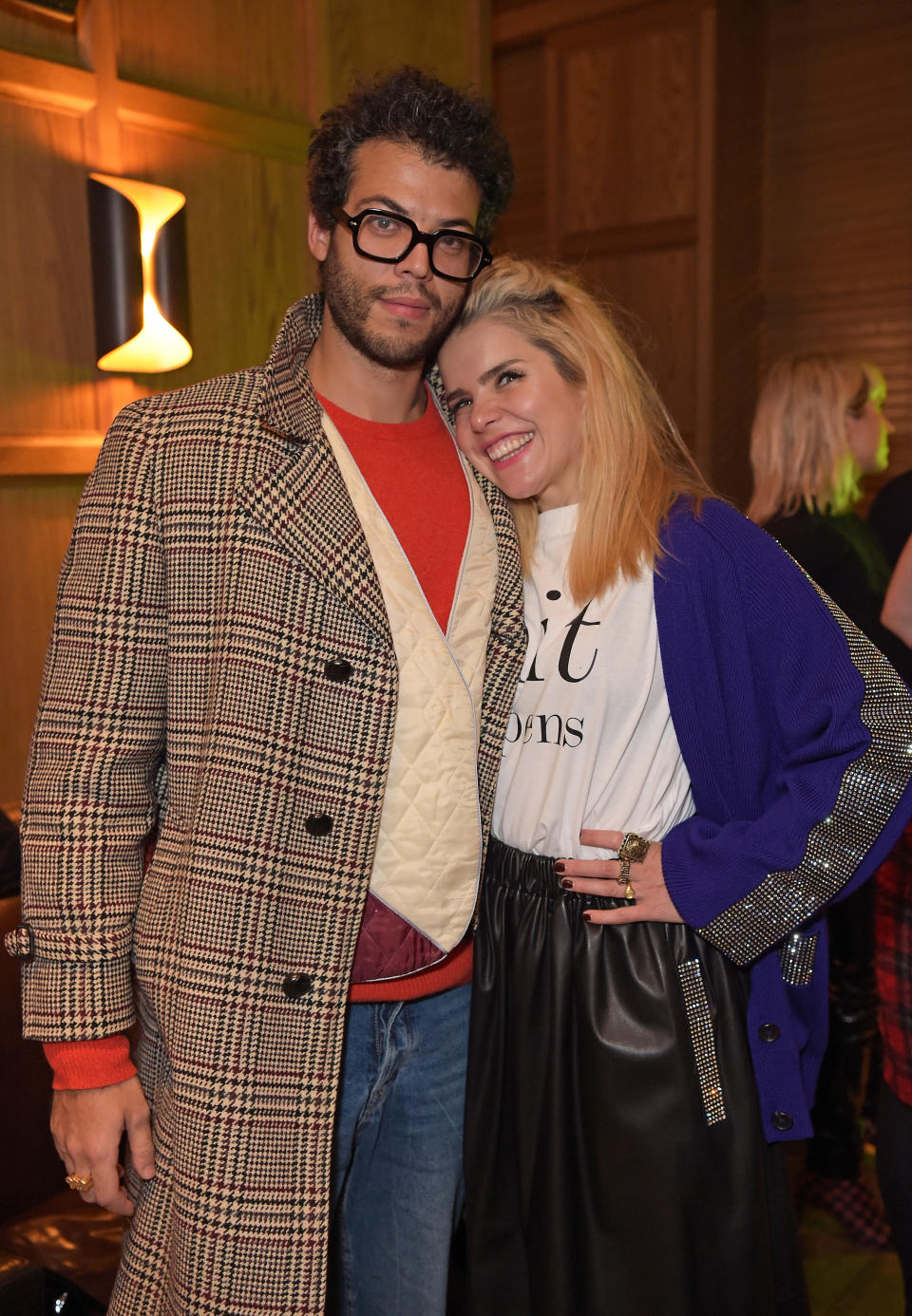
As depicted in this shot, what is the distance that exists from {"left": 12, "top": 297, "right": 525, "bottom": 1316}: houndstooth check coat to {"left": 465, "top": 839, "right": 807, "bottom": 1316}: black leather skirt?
0.28 metres

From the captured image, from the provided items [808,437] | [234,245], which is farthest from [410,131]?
[808,437]

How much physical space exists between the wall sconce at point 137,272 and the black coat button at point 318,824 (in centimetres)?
166

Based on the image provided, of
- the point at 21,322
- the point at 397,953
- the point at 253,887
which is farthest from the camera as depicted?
the point at 21,322

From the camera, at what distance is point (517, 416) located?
1.57 m

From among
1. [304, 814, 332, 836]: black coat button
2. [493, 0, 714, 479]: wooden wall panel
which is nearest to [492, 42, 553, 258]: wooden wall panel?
[493, 0, 714, 479]: wooden wall panel

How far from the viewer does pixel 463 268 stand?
151cm

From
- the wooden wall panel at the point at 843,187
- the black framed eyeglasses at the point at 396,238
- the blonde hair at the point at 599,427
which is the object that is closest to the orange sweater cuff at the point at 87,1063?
the blonde hair at the point at 599,427

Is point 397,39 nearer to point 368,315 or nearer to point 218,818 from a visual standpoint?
point 368,315

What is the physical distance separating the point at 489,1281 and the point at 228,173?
8.62 ft

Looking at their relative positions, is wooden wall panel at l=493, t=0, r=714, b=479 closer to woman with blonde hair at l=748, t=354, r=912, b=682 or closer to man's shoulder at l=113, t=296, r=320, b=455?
woman with blonde hair at l=748, t=354, r=912, b=682

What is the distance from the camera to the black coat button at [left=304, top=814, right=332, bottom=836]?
127 centimetres

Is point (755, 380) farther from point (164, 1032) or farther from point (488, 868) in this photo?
point (164, 1032)

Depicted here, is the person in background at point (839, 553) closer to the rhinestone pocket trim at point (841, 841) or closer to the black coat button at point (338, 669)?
the rhinestone pocket trim at point (841, 841)

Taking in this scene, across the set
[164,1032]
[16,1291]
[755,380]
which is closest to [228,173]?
[164,1032]
